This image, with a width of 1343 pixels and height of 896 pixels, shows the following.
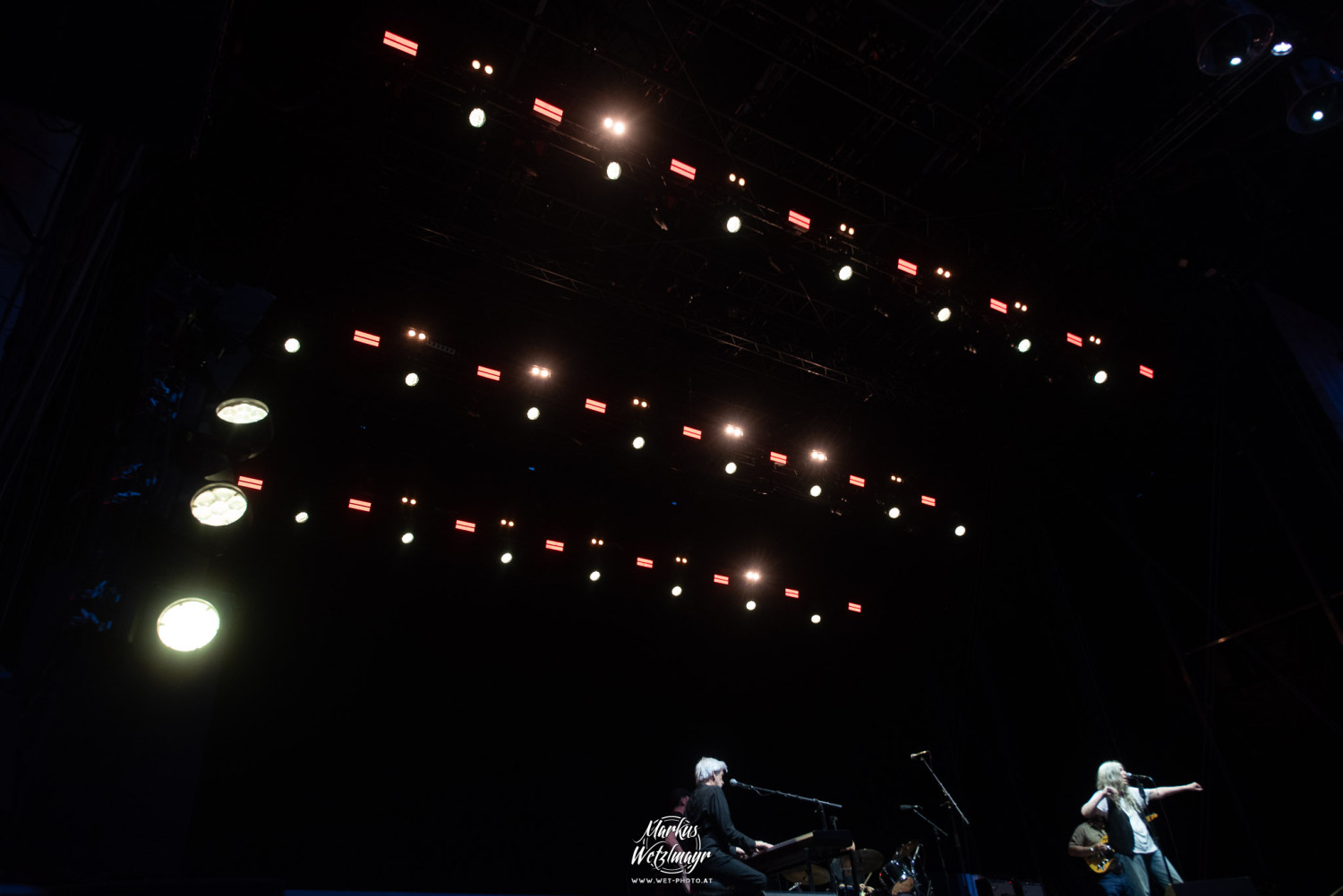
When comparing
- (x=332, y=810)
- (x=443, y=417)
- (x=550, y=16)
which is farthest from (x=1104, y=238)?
(x=332, y=810)

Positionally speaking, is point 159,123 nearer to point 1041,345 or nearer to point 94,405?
point 94,405

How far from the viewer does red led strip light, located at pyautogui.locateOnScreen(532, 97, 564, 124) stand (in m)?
6.70

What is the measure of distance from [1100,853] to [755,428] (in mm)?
7407

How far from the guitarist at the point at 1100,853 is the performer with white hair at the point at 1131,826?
0.09 metres

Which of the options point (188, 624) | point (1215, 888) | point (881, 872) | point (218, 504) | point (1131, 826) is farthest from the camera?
point (881, 872)

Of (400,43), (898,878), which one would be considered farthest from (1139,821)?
(400,43)

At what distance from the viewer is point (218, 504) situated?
366cm

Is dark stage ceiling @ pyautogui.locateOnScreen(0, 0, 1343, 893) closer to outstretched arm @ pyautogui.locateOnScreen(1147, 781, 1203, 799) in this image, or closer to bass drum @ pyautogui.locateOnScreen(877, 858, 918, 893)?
outstretched arm @ pyautogui.locateOnScreen(1147, 781, 1203, 799)

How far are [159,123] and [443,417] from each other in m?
7.79

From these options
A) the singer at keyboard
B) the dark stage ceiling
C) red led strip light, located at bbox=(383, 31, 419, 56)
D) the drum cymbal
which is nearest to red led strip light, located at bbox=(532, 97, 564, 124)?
the dark stage ceiling

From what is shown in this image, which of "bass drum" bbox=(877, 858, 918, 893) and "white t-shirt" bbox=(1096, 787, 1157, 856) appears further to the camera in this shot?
"bass drum" bbox=(877, 858, 918, 893)

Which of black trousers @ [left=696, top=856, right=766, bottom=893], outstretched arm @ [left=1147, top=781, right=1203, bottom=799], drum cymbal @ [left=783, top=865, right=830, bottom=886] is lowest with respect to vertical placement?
drum cymbal @ [left=783, top=865, right=830, bottom=886]

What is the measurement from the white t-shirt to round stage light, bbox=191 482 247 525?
626cm

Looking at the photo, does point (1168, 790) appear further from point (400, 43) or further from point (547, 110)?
point (400, 43)
